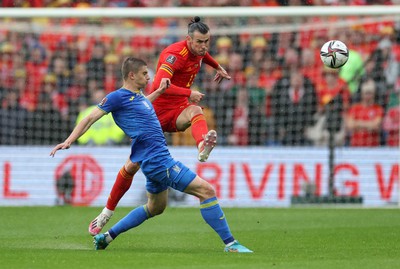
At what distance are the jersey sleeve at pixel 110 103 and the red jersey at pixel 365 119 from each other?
9.53 m

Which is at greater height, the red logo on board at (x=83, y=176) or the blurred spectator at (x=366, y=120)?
the blurred spectator at (x=366, y=120)

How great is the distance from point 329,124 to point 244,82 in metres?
1.99

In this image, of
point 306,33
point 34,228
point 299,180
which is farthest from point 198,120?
point 306,33

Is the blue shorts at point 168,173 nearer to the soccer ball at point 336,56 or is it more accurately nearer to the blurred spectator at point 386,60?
the soccer ball at point 336,56

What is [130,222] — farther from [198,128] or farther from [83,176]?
[83,176]

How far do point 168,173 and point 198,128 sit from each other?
79.8 inches

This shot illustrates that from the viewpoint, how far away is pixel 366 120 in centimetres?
1897

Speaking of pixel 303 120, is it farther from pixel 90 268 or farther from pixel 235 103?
pixel 90 268

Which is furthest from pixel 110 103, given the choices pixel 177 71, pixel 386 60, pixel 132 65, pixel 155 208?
pixel 386 60

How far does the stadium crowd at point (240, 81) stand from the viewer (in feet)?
62.3

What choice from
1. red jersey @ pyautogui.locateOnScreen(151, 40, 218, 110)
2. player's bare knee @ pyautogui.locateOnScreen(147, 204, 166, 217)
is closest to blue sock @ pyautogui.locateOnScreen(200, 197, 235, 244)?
player's bare knee @ pyautogui.locateOnScreen(147, 204, 166, 217)

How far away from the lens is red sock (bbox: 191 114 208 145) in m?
11.9

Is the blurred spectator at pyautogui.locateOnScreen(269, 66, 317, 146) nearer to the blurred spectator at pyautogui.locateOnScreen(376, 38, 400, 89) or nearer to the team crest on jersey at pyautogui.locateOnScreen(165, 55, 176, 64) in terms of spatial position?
the blurred spectator at pyautogui.locateOnScreen(376, 38, 400, 89)

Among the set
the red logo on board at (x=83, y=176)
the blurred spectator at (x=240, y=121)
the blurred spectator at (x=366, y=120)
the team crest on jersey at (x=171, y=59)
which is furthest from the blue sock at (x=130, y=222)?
the blurred spectator at (x=366, y=120)
